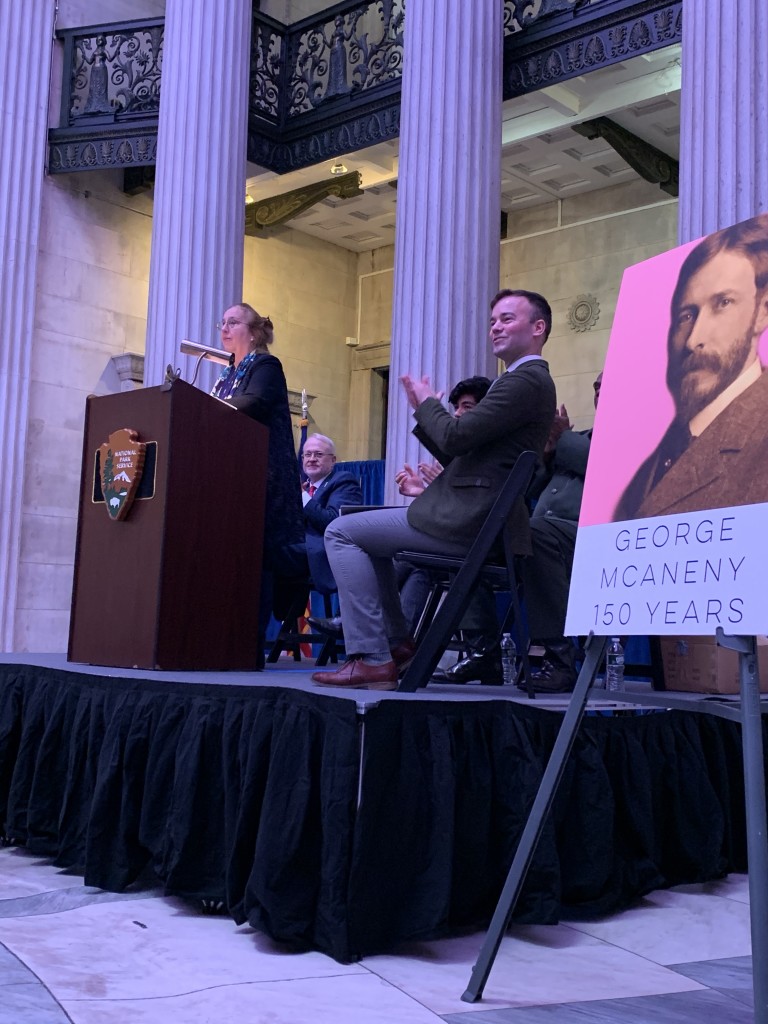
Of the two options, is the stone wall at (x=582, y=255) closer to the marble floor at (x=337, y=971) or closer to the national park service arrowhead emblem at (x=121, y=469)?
the national park service arrowhead emblem at (x=121, y=469)

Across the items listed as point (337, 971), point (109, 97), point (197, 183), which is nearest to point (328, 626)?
point (337, 971)

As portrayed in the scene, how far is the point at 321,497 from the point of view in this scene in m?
5.79

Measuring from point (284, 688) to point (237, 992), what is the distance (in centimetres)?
81

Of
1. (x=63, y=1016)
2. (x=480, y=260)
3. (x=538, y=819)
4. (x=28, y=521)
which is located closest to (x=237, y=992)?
(x=63, y=1016)

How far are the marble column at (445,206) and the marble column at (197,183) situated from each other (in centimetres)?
163

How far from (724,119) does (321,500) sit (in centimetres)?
285

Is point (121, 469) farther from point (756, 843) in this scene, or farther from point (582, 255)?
point (582, 255)

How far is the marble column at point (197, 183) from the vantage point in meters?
8.44

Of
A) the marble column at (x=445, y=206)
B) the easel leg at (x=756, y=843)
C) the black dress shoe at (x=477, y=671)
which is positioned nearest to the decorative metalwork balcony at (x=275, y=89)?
the marble column at (x=445, y=206)

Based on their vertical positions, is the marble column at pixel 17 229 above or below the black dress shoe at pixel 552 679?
above

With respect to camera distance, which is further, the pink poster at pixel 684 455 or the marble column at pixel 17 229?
the marble column at pixel 17 229

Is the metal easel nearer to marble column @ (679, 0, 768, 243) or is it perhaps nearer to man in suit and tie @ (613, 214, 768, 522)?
man in suit and tie @ (613, 214, 768, 522)

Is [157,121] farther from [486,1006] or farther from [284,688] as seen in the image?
[486,1006]

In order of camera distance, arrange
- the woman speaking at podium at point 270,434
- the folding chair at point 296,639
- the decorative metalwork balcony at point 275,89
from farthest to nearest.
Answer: the decorative metalwork balcony at point 275,89 < the folding chair at point 296,639 < the woman speaking at podium at point 270,434
